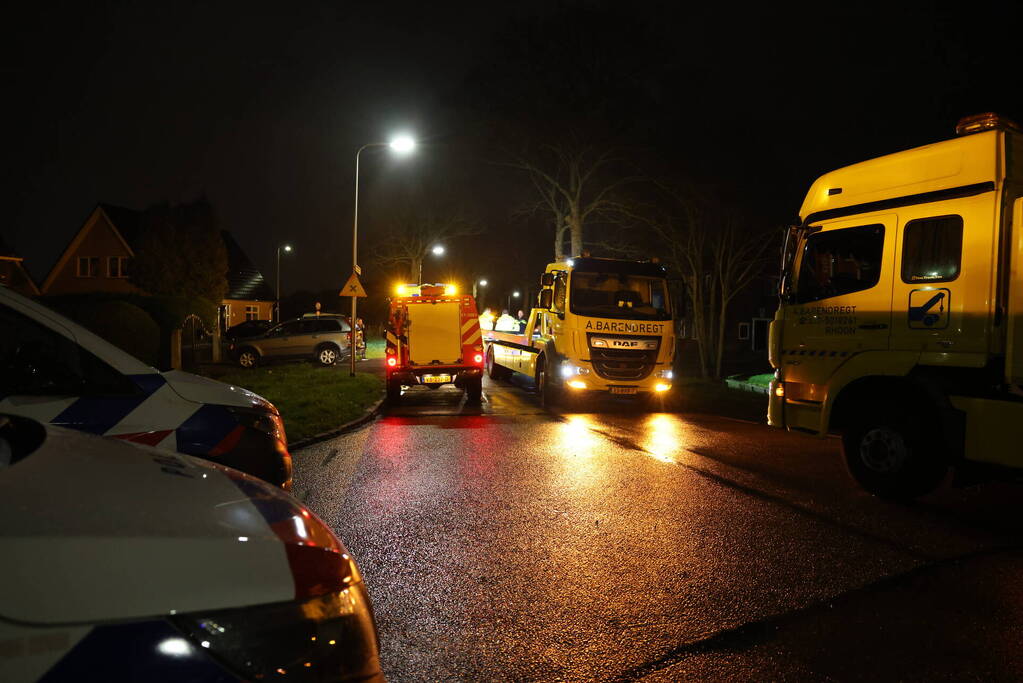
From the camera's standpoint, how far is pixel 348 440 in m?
10.9

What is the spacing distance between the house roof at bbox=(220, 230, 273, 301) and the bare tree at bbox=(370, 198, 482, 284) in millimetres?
9236

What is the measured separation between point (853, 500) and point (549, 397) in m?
8.62

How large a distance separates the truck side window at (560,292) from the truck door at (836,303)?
6.97 meters

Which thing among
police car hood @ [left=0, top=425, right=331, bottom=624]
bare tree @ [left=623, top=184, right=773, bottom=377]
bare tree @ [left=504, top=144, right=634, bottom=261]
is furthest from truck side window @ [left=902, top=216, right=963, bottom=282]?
bare tree @ [left=504, top=144, right=634, bottom=261]

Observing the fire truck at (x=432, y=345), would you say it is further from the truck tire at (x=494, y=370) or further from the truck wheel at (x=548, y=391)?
the truck tire at (x=494, y=370)

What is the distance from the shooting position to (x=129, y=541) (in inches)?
61.9

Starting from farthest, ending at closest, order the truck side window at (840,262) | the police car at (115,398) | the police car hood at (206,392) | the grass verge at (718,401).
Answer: the grass verge at (718,401), the truck side window at (840,262), the police car hood at (206,392), the police car at (115,398)

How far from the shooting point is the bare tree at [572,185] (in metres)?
26.0

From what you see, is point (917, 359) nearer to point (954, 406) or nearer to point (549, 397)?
point (954, 406)

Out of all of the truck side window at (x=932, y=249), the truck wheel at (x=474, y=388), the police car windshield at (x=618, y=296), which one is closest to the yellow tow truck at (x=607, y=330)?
the police car windshield at (x=618, y=296)

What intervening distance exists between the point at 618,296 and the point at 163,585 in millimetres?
13779

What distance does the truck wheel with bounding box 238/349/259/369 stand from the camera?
25.8 m

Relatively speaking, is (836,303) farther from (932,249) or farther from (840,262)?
(932,249)

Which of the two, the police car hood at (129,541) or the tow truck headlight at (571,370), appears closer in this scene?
the police car hood at (129,541)
